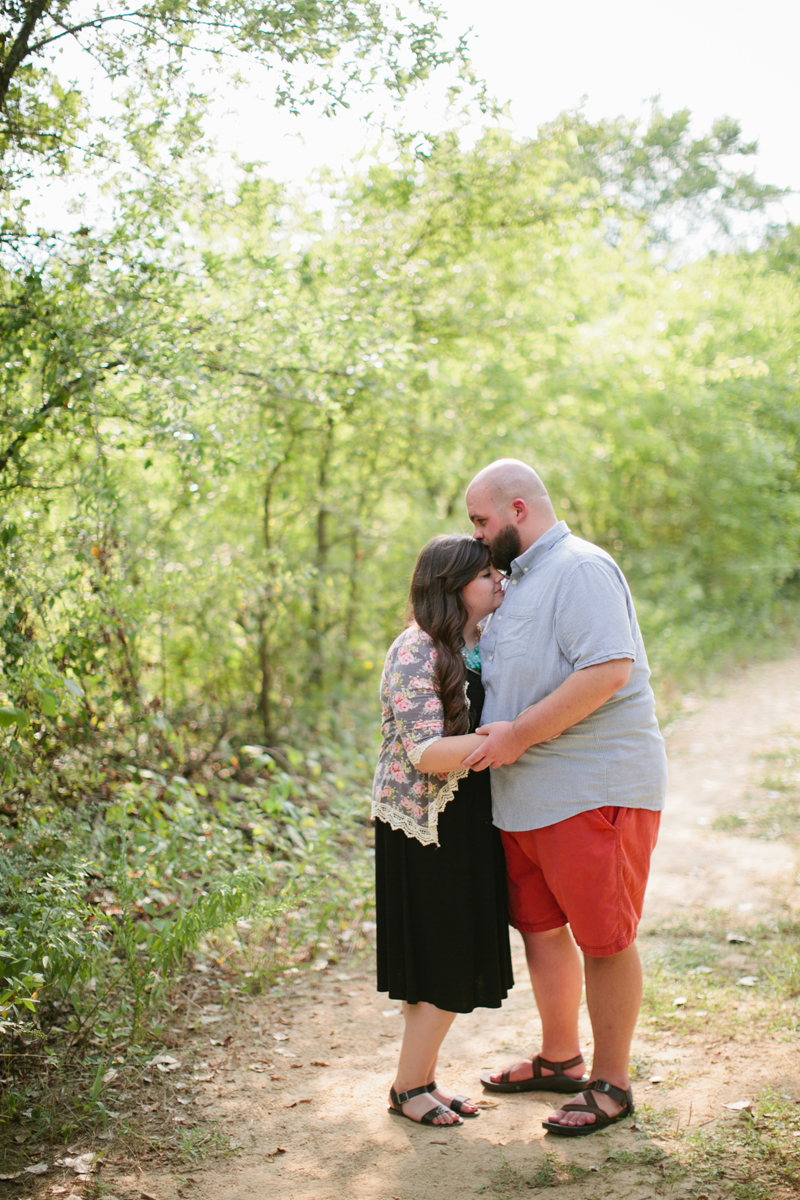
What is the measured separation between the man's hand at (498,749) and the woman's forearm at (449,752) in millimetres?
18

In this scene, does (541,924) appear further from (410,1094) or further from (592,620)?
(592,620)

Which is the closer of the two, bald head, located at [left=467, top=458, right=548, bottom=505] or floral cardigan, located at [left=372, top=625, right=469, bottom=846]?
floral cardigan, located at [left=372, top=625, right=469, bottom=846]

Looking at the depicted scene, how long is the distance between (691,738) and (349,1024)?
5.32m

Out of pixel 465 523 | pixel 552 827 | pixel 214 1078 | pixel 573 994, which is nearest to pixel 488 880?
pixel 552 827

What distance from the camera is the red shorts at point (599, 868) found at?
2.56 meters

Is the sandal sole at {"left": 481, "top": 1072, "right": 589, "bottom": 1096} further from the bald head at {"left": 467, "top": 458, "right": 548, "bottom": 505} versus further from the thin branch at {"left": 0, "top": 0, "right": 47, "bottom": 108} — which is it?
the thin branch at {"left": 0, "top": 0, "right": 47, "bottom": 108}

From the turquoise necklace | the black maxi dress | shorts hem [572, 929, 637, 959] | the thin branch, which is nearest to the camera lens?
shorts hem [572, 929, 637, 959]

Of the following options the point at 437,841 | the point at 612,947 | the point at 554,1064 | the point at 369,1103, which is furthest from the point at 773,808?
the point at 437,841

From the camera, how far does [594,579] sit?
256 cm

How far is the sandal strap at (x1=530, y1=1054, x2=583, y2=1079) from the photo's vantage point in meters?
2.94

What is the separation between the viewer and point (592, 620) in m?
2.52

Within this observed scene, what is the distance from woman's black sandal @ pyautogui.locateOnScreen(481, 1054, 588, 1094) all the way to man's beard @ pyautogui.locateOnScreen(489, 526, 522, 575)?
5.41ft

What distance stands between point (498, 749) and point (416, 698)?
277 mm

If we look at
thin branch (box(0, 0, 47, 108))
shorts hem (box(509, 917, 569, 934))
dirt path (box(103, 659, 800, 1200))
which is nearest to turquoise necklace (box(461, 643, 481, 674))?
shorts hem (box(509, 917, 569, 934))
